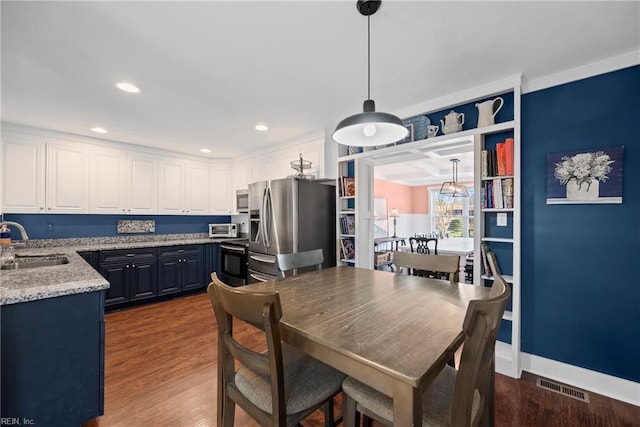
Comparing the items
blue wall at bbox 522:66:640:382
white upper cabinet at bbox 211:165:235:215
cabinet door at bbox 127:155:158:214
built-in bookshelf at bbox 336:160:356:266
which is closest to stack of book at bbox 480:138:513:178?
blue wall at bbox 522:66:640:382

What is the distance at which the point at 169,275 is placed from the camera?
13.8 feet

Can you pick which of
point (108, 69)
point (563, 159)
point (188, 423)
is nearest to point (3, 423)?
point (188, 423)

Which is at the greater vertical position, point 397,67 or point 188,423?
point 397,67

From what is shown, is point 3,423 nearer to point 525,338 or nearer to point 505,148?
point 525,338

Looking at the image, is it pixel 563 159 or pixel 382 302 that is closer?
pixel 382 302

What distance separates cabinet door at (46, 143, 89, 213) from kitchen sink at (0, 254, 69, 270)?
3.69ft

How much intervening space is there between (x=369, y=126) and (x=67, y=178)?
4.29 meters

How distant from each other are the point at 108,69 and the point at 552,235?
3932 millimetres

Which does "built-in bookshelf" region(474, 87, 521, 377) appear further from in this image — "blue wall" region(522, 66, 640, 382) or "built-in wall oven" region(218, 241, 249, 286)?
"built-in wall oven" region(218, 241, 249, 286)

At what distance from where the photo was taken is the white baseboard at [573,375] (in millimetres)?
1981

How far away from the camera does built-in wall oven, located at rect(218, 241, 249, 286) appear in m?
4.19

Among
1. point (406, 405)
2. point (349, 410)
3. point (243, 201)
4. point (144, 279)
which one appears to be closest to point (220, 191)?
point (243, 201)

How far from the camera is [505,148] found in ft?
7.73

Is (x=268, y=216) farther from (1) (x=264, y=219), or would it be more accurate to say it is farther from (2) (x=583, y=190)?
(2) (x=583, y=190)
